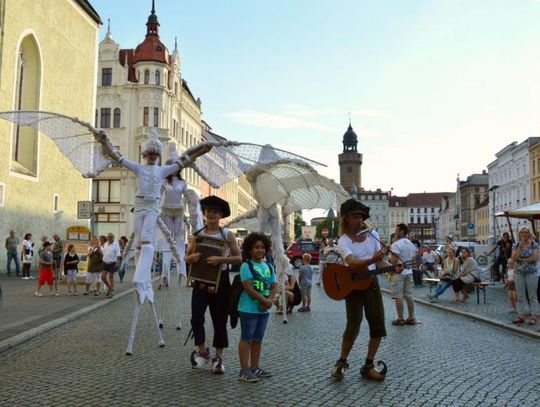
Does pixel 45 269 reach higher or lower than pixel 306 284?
higher

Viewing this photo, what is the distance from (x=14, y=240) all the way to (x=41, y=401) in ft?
70.9

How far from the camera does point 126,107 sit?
2210 inches

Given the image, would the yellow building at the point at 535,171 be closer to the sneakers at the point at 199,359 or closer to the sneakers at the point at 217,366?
the sneakers at the point at 199,359

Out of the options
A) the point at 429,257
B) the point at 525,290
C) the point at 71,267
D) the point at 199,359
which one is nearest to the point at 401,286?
the point at 525,290

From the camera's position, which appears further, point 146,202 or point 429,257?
point 429,257

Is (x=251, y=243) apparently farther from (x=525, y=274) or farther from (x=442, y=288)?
(x=442, y=288)

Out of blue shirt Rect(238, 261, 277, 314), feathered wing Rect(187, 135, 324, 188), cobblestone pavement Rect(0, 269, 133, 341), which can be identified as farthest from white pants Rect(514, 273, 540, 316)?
cobblestone pavement Rect(0, 269, 133, 341)

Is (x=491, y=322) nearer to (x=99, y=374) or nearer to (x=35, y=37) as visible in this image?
(x=99, y=374)

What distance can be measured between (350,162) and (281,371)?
6055 inches

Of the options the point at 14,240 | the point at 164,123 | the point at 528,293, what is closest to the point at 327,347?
the point at 528,293

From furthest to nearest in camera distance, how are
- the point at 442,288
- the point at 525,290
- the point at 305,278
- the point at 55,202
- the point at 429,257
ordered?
the point at 55,202
the point at 429,257
the point at 442,288
the point at 305,278
the point at 525,290

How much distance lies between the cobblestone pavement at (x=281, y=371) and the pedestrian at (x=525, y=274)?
1277 millimetres

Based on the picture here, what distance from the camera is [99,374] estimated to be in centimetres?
655

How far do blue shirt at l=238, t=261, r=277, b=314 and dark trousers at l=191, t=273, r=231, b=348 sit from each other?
45 centimetres
